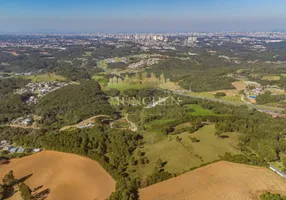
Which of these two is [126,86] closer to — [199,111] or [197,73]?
→ [199,111]

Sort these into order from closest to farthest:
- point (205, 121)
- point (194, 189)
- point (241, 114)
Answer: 1. point (194, 189)
2. point (205, 121)
3. point (241, 114)

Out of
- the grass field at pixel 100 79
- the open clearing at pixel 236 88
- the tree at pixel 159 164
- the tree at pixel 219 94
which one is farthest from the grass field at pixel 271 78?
the tree at pixel 159 164

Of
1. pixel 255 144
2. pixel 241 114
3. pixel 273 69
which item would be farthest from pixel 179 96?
pixel 273 69

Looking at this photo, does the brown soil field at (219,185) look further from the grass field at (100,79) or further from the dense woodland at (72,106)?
the grass field at (100,79)

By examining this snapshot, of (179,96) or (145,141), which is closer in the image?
(145,141)

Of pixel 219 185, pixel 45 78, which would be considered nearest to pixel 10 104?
pixel 45 78

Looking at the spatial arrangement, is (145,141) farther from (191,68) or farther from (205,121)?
(191,68)
